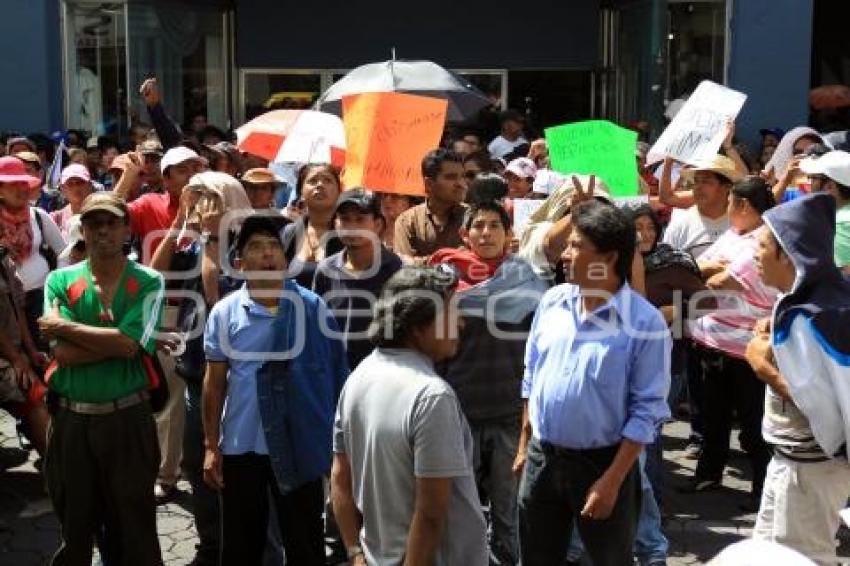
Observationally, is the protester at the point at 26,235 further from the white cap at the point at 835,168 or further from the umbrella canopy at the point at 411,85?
the white cap at the point at 835,168

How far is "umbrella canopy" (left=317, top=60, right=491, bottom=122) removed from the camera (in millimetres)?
8430

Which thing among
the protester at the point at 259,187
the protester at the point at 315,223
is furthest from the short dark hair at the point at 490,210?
the protester at the point at 259,187

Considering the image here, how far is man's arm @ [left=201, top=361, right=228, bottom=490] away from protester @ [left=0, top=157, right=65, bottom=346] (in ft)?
7.87

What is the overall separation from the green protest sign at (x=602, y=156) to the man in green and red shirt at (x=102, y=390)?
2466mm

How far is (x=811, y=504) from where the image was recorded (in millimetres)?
3922

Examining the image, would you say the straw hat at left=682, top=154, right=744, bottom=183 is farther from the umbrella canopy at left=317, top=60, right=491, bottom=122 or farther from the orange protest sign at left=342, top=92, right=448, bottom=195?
the umbrella canopy at left=317, top=60, right=491, bottom=122

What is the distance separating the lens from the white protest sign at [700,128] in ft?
21.1

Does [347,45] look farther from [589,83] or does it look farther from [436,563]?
[436,563]

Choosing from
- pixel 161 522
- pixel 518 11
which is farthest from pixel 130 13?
pixel 161 522

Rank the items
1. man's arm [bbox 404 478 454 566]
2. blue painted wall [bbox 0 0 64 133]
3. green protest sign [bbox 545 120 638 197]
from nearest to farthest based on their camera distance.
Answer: man's arm [bbox 404 478 454 566]
green protest sign [bbox 545 120 638 197]
blue painted wall [bbox 0 0 64 133]

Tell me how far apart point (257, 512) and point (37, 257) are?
2864 mm

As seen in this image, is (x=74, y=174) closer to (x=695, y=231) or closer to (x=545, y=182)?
(x=545, y=182)

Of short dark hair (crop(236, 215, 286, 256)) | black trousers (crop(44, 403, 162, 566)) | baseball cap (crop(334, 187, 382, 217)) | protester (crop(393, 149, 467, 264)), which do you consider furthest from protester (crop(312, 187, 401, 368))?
black trousers (crop(44, 403, 162, 566))

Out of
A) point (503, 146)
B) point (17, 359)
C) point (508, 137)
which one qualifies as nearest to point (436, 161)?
point (17, 359)
